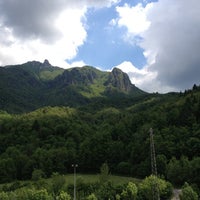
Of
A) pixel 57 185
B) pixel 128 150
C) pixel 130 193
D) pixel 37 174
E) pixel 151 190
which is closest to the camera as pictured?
pixel 151 190

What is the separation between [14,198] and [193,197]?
1998 inches

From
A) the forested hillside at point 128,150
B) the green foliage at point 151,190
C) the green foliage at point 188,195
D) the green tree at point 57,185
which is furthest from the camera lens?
the forested hillside at point 128,150

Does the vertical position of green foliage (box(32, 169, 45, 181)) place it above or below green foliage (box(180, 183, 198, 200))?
above

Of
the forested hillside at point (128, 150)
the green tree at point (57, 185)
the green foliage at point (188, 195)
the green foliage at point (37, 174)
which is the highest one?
the forested hillside at point (128, 150)

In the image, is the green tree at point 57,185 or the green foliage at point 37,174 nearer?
the green tree at point 57,185

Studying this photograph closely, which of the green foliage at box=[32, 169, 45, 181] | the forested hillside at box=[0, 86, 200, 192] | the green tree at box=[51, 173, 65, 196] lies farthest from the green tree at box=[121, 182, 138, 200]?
the green foliage at box=[32, 169, 45, 181]

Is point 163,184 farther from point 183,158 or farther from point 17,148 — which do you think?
point 17,148

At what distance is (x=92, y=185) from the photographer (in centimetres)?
11962

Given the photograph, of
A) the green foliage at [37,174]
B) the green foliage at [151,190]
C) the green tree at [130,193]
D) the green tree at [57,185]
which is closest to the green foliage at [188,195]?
the green foliage at [151,190]

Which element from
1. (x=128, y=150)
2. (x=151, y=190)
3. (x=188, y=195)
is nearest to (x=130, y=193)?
(x=151, y=190)

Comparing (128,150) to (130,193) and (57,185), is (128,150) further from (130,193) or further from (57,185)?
(130,193)

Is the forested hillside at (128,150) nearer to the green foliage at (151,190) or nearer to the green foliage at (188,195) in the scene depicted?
the green foliage at (151,190)

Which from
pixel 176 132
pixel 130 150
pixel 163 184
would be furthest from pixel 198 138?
pixel 163 184

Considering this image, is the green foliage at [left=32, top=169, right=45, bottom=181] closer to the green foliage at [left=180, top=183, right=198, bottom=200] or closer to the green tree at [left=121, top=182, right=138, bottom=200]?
the green tree at [left=121, top=182, right=138, bottom=200]
